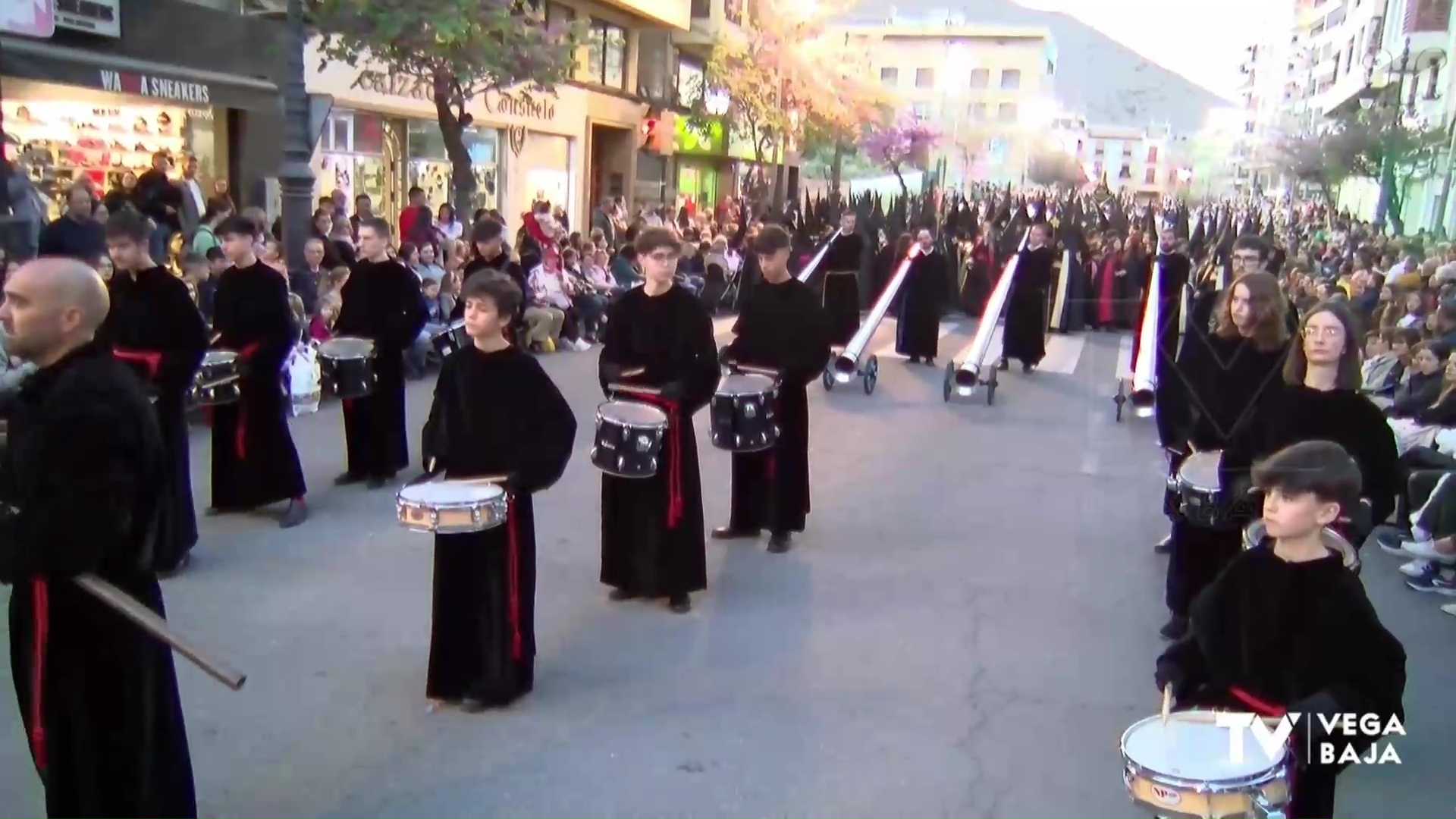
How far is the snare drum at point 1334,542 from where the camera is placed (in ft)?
12.3

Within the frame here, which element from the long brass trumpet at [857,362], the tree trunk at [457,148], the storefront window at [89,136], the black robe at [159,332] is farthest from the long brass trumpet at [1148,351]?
the storefront window at [89,136]

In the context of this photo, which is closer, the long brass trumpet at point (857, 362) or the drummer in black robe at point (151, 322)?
the drummer in black robe at point (151, 322)

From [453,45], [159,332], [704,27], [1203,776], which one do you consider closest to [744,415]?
[159,332]

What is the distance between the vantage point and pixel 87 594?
341cm

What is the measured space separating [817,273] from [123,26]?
8.55m

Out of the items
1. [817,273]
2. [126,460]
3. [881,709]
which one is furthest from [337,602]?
[817,273]

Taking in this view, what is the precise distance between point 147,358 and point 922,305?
35.8 ft

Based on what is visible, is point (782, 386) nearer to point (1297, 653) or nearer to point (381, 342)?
point (381, 342)

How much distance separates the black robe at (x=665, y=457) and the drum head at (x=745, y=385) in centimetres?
46

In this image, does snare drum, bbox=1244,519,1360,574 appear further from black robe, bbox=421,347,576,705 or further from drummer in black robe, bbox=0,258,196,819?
drummer in black robe, bbox=0,258,196,819

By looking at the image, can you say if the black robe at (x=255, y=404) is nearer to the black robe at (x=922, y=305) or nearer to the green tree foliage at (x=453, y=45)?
the green tree foliage at (x=453, y=45)

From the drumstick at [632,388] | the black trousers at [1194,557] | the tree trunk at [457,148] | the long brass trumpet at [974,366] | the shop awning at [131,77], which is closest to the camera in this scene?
the black trousers at [1194,557]

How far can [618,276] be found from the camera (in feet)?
59.7

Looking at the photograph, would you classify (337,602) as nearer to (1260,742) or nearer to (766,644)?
(766,644)
